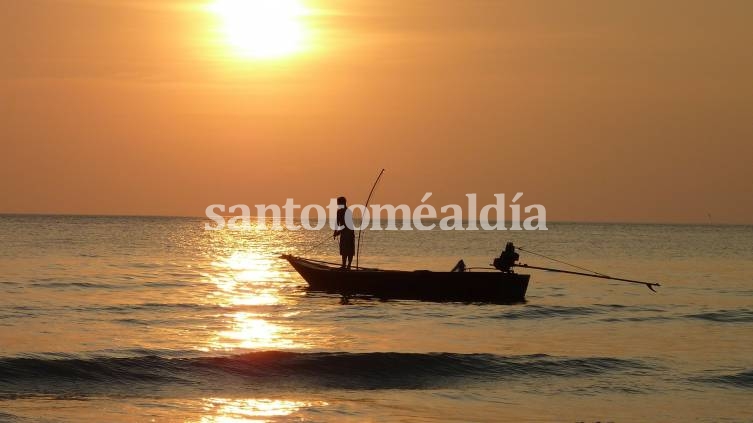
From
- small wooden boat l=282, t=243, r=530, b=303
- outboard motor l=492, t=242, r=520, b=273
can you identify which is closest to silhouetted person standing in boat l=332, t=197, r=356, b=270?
small wooden boat l=282, t=243, r=530, b=303

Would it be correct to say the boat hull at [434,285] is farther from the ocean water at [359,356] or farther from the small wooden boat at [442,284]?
the ocean water at [359,356]

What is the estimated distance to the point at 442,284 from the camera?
25891 mm

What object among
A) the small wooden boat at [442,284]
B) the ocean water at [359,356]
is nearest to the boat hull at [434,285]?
the small wooden boat at [442,284]

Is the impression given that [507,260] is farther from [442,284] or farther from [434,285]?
[434,285]

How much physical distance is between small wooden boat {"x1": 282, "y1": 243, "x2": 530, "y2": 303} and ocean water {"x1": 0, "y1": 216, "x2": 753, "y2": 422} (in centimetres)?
36

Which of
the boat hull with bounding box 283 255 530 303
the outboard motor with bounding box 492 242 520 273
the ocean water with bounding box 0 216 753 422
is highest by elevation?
the outboard motor with bounding box 492 242 520 273

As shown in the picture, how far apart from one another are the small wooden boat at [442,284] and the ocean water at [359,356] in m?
0.36

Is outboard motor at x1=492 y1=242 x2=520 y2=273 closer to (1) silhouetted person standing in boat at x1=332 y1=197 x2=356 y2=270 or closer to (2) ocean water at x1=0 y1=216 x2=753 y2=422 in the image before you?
(2) ocean water at x1=0 y1=216 x2=753 y2=422

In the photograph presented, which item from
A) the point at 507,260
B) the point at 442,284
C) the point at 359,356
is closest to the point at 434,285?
the point at 442,284

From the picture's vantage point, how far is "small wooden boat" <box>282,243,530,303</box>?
83.8ft

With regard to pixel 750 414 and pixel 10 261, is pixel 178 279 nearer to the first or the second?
pixel 10 261

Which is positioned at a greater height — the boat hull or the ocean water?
the boat hull

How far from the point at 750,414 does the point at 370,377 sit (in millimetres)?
6016

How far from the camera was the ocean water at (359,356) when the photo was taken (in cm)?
1398
